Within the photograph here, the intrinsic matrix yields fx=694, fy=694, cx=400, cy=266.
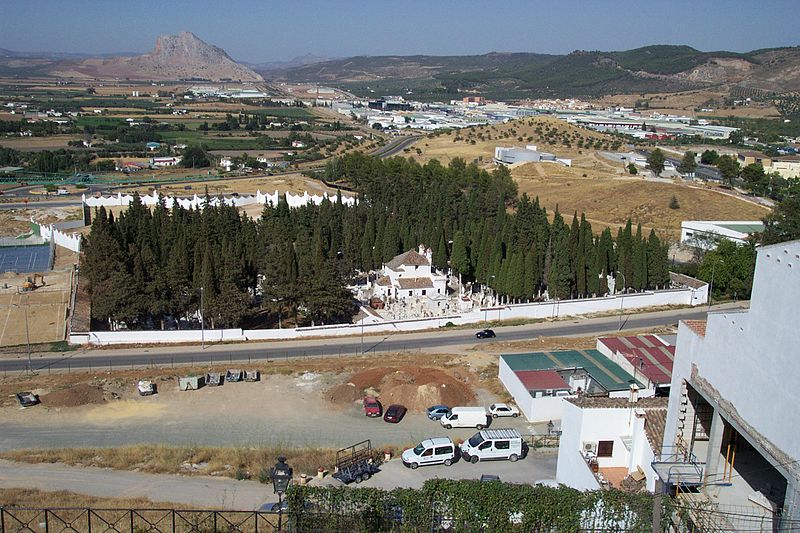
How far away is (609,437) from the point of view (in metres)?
16.9

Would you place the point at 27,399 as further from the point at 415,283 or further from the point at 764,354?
the point at 764,354

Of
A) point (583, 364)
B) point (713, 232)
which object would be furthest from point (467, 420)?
point (713, 232)

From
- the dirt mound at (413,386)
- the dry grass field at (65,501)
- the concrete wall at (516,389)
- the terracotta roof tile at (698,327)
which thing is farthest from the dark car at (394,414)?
the terracotta roof tile at (698,327)

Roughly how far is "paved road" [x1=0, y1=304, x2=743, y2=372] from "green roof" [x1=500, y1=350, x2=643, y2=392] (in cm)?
567

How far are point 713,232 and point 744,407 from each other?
42515mm

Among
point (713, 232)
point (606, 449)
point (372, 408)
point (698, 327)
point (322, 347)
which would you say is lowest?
point (322, 347)

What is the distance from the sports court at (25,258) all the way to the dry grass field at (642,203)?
42536mm

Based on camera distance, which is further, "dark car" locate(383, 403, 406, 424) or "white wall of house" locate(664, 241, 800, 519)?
"dark car" locate(383, 403, 406, 424)

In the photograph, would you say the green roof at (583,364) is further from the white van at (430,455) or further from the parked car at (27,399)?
the parked car at (27,399)

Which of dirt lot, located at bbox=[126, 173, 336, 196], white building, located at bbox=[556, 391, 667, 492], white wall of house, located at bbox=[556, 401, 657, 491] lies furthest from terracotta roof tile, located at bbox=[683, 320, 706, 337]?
dirt lot, located at bbox=[126, 173, 336, 196]

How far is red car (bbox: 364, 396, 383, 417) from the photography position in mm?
23281

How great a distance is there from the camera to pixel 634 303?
37.6m

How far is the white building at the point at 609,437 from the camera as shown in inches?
632

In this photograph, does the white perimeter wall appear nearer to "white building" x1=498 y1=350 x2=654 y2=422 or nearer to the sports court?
"white building" x1=498 y1=350 x2=654 y2=422
